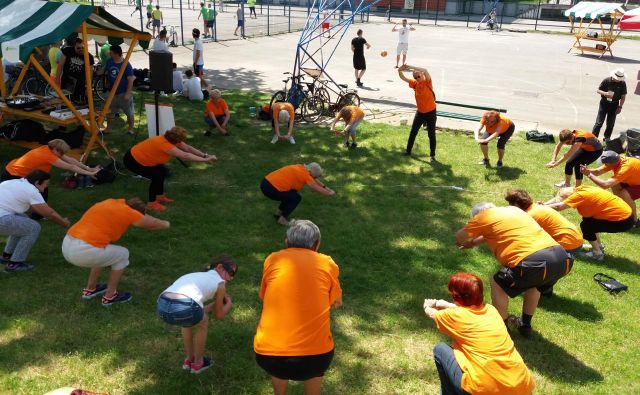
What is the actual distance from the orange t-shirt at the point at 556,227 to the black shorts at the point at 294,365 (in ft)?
10.0

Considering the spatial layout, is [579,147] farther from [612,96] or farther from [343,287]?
[343,287]

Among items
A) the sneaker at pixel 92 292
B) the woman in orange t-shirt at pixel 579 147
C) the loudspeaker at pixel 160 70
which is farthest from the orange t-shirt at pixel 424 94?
the sneaker at pixel 92 292

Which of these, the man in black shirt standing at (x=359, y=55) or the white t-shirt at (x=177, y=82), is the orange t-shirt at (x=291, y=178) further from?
the man in black shirt standing at (x=359, y=55)

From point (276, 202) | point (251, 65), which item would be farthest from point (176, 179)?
point (251, 65)

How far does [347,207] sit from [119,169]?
164 inches

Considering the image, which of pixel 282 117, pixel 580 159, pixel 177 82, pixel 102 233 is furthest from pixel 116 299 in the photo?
pixel 177 82

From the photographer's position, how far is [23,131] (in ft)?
29.5

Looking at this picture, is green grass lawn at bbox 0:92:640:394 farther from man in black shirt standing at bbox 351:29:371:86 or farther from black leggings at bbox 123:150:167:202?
man in black shirt standing at bbox 351:29:371:86

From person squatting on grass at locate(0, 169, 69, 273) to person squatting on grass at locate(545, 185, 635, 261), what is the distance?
6.00 meters

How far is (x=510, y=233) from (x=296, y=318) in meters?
2.36

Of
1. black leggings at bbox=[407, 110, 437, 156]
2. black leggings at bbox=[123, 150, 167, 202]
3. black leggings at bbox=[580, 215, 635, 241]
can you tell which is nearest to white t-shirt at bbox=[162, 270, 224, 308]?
black leggings at bbox=[123, 150, 167, 202]

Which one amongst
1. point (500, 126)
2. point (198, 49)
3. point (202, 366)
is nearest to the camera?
point (202, 366)

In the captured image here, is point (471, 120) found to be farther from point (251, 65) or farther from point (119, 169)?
point (251, 65)

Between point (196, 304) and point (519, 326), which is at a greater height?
point (196, 304)
